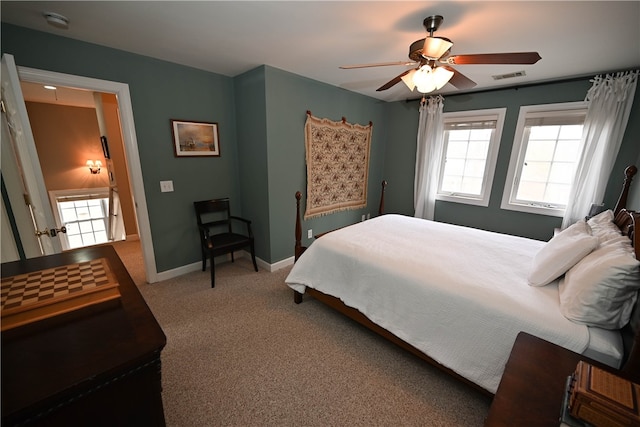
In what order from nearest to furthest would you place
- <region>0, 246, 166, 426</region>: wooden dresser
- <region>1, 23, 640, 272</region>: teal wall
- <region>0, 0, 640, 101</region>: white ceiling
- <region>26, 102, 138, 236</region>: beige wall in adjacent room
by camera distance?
<region>0, 246, 166, 426</region>: wooden dresser
<region>0, 0, 640, 101</region>: white ceiling
<region>1, 23, 640, 272</region>: teal wall
<region>26, 102, 138, 236</region>: beige wall in adjacent room

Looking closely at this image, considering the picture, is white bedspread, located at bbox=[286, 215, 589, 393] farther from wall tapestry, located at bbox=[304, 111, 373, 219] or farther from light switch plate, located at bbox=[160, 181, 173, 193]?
light switch plate, located at bbox=[160, 181, 173, 193]

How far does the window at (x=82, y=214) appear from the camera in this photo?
14.4 ft

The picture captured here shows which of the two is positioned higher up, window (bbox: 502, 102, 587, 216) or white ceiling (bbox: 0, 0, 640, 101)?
white ceiling (bbox: 0, 0, 640, 101)

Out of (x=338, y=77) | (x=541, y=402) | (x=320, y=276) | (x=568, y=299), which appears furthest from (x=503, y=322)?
(x=338, y=77)

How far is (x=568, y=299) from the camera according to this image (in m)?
1.29

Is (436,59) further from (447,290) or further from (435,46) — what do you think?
(447,290)

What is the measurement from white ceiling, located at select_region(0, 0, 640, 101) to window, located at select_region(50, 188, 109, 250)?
3.60m

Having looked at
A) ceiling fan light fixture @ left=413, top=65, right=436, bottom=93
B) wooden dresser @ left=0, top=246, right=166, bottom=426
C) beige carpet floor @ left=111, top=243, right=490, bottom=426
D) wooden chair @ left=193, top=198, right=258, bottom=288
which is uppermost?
ceiling fan light fixture @ left=413, top=65, right=436, bottom=93

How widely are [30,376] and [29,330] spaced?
28 cm

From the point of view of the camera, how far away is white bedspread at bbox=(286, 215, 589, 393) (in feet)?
4.33

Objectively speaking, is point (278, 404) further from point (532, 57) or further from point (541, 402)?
point (532, 57)

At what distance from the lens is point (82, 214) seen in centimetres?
464

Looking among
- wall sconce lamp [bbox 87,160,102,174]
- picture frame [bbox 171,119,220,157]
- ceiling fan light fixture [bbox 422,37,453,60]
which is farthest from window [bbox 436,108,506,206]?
wall sconce lamp [bbox 87,160,102,174]

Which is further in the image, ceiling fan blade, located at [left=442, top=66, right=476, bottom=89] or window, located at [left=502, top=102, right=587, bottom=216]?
window, located at [left=502, top=102, right=587, bottom=216]
